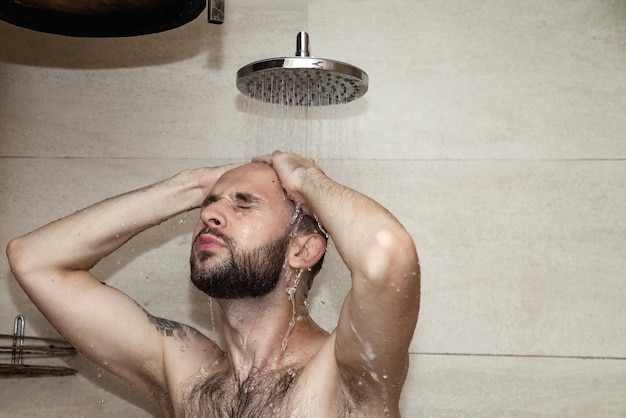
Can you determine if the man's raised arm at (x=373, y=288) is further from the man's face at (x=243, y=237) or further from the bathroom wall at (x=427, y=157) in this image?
the bathroom wall at (x=427, y=157)

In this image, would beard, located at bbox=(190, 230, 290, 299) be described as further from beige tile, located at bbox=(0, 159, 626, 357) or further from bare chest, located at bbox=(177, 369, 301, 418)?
beige tile, located at bbox=(0, 159, 626, 357)

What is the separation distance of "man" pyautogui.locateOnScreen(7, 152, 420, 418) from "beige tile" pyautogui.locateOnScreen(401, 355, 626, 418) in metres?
Answer: 0.37

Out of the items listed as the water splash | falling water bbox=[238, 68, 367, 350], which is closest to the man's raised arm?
the water splash

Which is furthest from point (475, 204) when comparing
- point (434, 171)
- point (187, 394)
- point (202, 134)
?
point (187, 394)

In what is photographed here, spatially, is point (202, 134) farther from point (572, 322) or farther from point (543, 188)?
point (572, 322)

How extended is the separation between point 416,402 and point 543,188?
54cm

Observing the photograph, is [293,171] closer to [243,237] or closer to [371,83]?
[243,237]

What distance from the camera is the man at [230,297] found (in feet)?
4.94

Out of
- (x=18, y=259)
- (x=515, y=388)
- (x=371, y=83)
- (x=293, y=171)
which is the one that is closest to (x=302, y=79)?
(x=293, y=171)

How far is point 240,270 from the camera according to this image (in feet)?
5.29

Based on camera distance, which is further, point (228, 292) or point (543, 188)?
point (543, 188)

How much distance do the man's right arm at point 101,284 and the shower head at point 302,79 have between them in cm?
25

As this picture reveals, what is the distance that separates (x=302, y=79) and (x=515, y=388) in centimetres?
83

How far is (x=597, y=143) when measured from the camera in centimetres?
201
